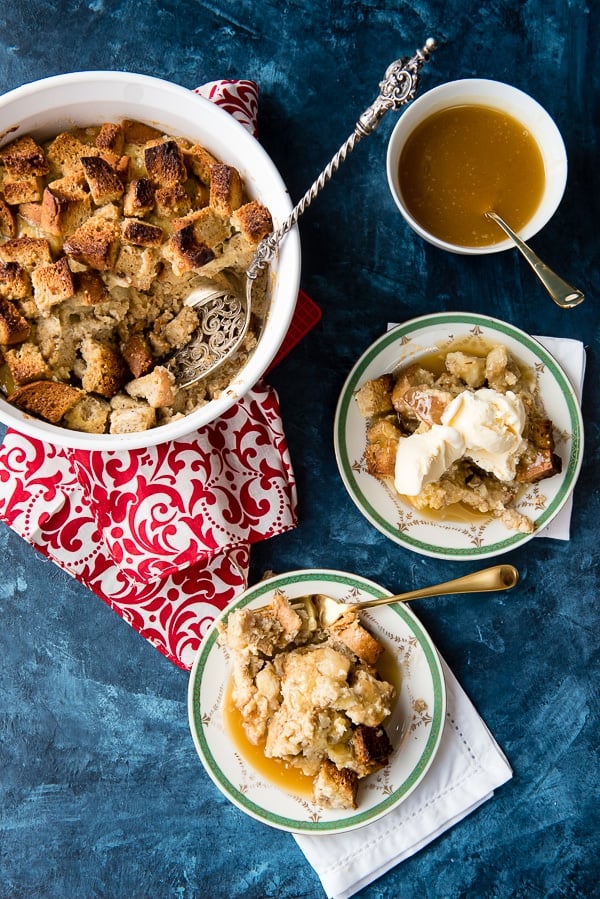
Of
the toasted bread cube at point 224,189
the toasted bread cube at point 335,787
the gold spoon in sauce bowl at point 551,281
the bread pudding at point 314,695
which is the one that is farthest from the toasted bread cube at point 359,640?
the toasted bread cube at point 224,189

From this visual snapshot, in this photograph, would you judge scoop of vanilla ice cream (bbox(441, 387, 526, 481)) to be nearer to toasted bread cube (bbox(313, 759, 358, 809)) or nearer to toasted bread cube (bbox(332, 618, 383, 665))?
toasted bread cube (bbox(332, 618, 383, 665))

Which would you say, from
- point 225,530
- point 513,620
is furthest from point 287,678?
point 513,620

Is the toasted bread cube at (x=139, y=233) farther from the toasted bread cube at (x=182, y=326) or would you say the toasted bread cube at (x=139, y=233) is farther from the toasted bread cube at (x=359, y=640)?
the toasted bread cube at (x=359, y=640)

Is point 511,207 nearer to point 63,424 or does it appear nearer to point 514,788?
point 63,424

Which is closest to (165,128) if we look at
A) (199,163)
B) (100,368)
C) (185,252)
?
(199,163)

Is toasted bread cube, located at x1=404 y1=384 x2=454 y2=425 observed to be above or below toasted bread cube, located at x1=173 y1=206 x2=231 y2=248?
below

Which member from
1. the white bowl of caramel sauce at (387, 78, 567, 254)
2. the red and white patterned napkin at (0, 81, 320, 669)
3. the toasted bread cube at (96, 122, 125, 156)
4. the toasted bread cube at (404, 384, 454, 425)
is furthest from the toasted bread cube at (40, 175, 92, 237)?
the toasted bread cube at (404, 384, 454, 425)
